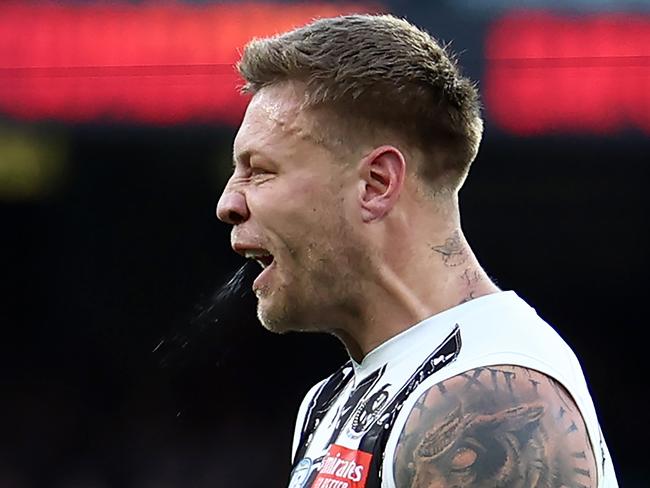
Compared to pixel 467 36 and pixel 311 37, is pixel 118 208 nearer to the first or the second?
pixel 467 36

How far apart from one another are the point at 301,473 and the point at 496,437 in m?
0.59

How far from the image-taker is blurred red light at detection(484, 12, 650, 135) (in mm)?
7078

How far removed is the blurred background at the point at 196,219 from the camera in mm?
7133

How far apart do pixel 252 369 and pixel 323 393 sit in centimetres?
536

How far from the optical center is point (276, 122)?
243 cm

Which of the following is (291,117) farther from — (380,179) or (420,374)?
(420,374)

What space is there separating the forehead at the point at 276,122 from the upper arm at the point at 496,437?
0.62m

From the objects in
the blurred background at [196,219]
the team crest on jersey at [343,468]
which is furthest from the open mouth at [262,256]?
the blurred background at [196,219]

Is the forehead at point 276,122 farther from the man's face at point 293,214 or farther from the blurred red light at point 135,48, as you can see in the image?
the blurred red light at point 135,48

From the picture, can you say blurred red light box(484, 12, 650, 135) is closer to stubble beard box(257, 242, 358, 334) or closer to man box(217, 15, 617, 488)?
man box(217, 15, 617, 488)

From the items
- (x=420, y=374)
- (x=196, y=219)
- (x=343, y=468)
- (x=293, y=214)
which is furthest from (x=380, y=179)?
(x=196, y=219)

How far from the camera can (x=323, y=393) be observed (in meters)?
2.75

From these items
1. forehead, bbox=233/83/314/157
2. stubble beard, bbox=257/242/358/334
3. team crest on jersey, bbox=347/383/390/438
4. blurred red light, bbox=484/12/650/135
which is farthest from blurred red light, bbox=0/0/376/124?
team crest on jersey, bbox=347/383/390/438

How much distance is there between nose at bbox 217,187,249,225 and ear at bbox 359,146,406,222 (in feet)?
0.76
